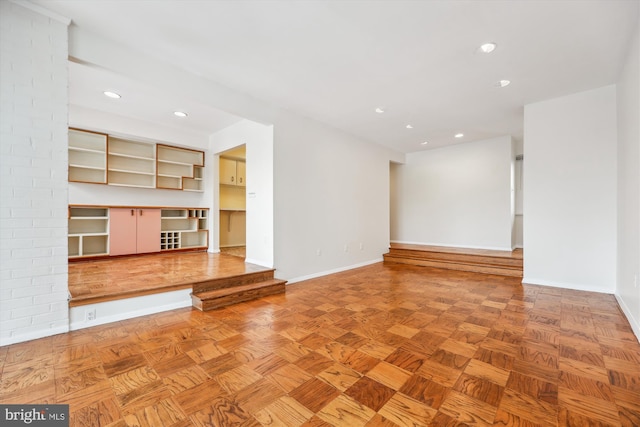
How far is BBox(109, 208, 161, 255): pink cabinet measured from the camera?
15.0ft

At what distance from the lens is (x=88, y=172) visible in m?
4.57

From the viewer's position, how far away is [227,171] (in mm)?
6211

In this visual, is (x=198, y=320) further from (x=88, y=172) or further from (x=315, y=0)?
(x=88, y=172)

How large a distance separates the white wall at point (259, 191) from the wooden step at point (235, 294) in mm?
393

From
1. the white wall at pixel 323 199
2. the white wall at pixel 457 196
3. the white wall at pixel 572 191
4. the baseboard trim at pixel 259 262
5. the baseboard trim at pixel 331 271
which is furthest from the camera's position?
the white wall at pixel 457 196

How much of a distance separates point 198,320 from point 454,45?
11.7 ft

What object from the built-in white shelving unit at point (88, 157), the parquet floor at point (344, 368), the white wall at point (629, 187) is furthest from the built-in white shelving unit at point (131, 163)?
the white wall at point (629, 187)

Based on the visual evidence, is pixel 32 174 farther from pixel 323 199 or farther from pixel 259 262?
pixel 323 199

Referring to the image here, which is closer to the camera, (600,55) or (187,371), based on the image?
(187,371)

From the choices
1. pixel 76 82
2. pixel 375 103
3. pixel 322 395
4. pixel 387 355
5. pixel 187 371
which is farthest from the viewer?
pixel 375 103

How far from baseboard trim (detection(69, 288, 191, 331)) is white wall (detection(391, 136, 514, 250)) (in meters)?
5.57

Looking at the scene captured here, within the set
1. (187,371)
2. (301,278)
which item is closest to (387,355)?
(187,371)

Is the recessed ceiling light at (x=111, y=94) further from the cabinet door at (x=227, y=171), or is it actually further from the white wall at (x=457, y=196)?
the white wall at (x=457, y=196)

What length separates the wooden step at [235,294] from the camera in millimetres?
2902
